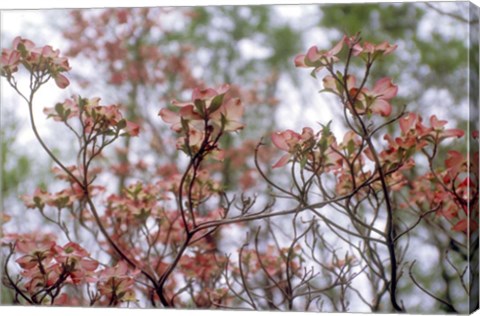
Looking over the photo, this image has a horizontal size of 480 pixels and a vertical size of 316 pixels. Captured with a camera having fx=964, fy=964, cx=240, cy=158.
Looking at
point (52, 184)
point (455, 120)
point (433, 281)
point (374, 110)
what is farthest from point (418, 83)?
point (52, 184)

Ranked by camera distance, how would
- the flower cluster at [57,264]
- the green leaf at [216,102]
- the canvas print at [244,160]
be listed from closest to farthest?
1. the green leaf at [216,102]
2. the canvas print at [244,160]
3. the flower cluster at [57,264]

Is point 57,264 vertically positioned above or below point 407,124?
below

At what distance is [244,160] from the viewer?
3.79m

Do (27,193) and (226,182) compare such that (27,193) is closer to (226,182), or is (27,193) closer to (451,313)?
(226,182)

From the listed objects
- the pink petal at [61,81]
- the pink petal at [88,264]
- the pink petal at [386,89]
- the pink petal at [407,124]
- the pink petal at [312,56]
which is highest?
the pink petal at [61,81]

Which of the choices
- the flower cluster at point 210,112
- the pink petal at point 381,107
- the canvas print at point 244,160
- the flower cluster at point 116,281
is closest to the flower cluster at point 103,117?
the canvas print at point 244,160

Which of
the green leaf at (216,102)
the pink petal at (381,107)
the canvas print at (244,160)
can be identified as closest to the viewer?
the green leaf at (216,102)

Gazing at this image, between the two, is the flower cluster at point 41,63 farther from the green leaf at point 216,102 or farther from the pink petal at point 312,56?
the pink petal at point 312,56

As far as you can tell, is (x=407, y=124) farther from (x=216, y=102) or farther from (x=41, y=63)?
(x=41, y=63)

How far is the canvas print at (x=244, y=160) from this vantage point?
249 cm

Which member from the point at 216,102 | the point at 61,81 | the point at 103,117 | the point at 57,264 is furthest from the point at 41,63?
the point at 216,102

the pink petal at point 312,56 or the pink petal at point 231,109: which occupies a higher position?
the pink petal at point 312,56

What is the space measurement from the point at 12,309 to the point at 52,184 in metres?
0.54

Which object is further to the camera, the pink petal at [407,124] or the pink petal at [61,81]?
the pink petal at [61,81]
